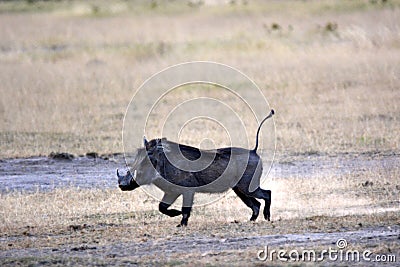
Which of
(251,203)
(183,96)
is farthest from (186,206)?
(183,96)

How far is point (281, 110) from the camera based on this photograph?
15562mm

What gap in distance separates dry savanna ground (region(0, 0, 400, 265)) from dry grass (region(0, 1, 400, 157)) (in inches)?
1.7

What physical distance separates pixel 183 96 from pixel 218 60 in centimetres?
363

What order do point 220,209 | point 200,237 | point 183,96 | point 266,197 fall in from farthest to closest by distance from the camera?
point 183,96 → point 220,209 → point 266,197 → point 200,237

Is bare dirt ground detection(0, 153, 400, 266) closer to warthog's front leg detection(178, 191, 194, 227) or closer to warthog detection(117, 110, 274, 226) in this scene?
warthog's front leg detection(178, 191, 194, 227)

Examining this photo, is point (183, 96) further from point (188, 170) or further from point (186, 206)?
point (186, 206)

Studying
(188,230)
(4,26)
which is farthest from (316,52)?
(188,230)

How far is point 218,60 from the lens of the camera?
2083 centimetres

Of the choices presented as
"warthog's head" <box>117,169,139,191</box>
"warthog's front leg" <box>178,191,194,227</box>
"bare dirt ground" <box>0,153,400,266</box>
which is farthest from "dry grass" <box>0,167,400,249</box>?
"warthog's head" <box>117,169,139,191</box>

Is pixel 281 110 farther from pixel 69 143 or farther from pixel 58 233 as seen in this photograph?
pixel 58 233

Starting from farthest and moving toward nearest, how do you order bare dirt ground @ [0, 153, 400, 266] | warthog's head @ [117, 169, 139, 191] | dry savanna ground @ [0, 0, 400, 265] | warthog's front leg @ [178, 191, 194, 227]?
warthog's head @ [117, 169, 139, 191] → warthog's front leg @ [178, 191, 194, 227] → dry savanna ground @ [0, 0, 400, 265] → bare dirt ground @ [0, 153, 400, 266]

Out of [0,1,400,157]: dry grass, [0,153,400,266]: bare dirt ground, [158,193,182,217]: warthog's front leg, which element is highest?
[0,1,400,157]: dry grass

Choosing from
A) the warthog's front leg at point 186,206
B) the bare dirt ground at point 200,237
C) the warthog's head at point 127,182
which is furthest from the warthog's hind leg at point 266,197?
the warthog's head at point 127,182

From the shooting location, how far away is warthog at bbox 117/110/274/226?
27.7ft
